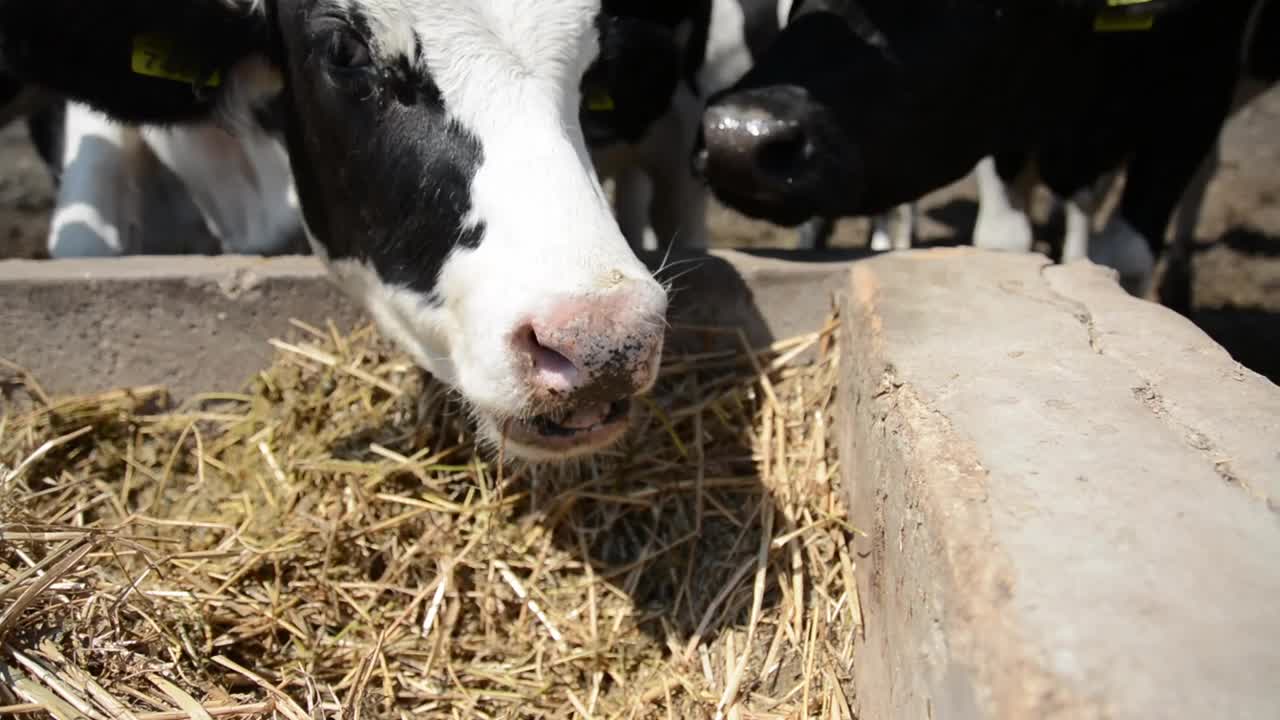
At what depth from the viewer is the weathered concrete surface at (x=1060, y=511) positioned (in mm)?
1051

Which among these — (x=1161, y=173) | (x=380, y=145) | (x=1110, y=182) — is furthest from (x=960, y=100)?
(x=380, y=145)

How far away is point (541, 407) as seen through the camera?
A: 175 centimetres

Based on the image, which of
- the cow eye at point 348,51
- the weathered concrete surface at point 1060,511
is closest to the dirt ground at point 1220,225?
the weathered concrete surface at point 1060,511

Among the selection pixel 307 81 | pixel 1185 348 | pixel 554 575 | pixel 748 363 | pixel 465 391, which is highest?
pixel 307 81

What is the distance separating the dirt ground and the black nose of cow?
163 cm

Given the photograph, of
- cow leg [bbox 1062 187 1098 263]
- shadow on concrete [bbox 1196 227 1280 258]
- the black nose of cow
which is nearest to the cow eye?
the black nose of cow

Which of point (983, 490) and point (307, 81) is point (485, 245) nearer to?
point (307, 81)

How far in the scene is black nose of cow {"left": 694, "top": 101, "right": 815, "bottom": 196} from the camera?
9.20ft

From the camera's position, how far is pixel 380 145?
206cm

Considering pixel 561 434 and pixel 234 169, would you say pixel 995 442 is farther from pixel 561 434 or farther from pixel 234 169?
pixel 234 169

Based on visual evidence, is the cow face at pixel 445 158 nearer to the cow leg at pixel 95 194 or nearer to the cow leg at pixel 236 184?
the cow leg at pixel 236 184

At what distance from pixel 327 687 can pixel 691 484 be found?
851 mm

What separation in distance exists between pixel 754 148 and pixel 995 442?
1504mm

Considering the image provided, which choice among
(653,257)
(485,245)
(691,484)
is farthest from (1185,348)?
(653,257)
